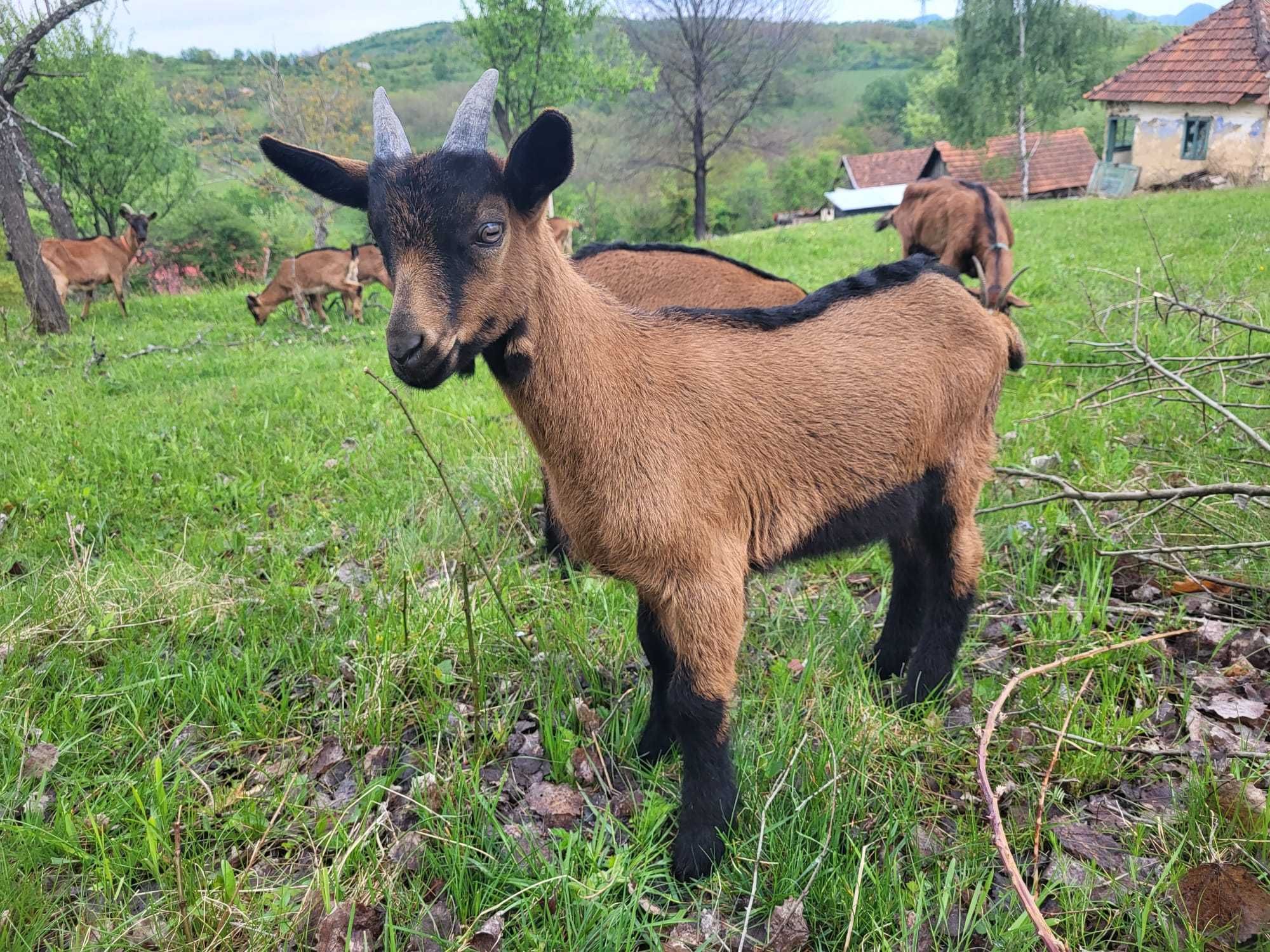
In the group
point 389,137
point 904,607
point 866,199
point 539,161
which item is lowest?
point 866,199

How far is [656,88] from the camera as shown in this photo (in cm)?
3431

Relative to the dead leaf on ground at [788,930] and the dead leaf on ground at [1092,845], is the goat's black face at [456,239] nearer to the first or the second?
the dead leaf on ground at [788,930]

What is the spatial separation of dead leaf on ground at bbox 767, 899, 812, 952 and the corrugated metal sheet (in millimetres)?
57359

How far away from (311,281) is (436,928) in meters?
13.5

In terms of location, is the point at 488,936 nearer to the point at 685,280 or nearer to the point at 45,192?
the point at 685,280

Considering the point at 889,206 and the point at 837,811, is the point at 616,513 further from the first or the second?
the point at 889,206

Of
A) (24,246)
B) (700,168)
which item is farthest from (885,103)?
(24,246)

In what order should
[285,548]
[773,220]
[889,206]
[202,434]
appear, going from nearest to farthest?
[285,548]
[202,434]
[889,206]
[773,220]

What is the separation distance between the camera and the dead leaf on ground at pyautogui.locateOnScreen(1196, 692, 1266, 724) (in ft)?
8.34

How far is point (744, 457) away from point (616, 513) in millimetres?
480

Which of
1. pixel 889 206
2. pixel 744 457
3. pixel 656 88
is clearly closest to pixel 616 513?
pixel 744 457

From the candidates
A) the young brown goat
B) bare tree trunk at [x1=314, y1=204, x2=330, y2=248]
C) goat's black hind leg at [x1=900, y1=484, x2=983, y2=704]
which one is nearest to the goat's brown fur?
the young brown goat

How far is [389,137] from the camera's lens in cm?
210

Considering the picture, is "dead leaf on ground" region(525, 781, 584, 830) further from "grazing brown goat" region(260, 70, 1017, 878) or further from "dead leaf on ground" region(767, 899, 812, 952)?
"dead leaf on ground" region(767, 899, 812, 952)
